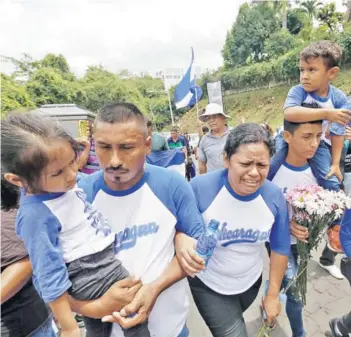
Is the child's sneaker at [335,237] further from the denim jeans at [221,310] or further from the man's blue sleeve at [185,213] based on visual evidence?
the man's blue sleeve at [185,213]

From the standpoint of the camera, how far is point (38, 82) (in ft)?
55.3

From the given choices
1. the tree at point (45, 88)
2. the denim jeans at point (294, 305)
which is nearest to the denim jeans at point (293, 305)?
the denim jeans at point (294, 305)

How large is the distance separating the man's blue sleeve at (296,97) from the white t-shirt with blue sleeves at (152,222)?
3.74 feet

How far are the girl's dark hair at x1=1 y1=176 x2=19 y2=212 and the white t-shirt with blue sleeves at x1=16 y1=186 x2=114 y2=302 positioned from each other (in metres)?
0.27

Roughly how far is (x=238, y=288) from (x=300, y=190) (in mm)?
646

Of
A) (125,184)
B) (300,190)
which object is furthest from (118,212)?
(300,190)

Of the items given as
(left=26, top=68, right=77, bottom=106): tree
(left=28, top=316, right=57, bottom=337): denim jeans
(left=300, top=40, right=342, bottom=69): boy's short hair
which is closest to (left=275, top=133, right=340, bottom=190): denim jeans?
(left=300, top=40, right=342, bottom=69): boy's short hair

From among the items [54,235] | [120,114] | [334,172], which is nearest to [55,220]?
[54,235]

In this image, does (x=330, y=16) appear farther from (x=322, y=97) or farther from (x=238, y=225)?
(x=238, y=225)

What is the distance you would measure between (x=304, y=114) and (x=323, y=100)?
40 cm

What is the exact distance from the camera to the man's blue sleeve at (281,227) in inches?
63.3

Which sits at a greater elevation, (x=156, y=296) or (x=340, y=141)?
(x=340, y=141)

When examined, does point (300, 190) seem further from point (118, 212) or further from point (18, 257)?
point (18, 257)

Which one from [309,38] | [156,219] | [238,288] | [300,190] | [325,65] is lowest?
[238,288]
